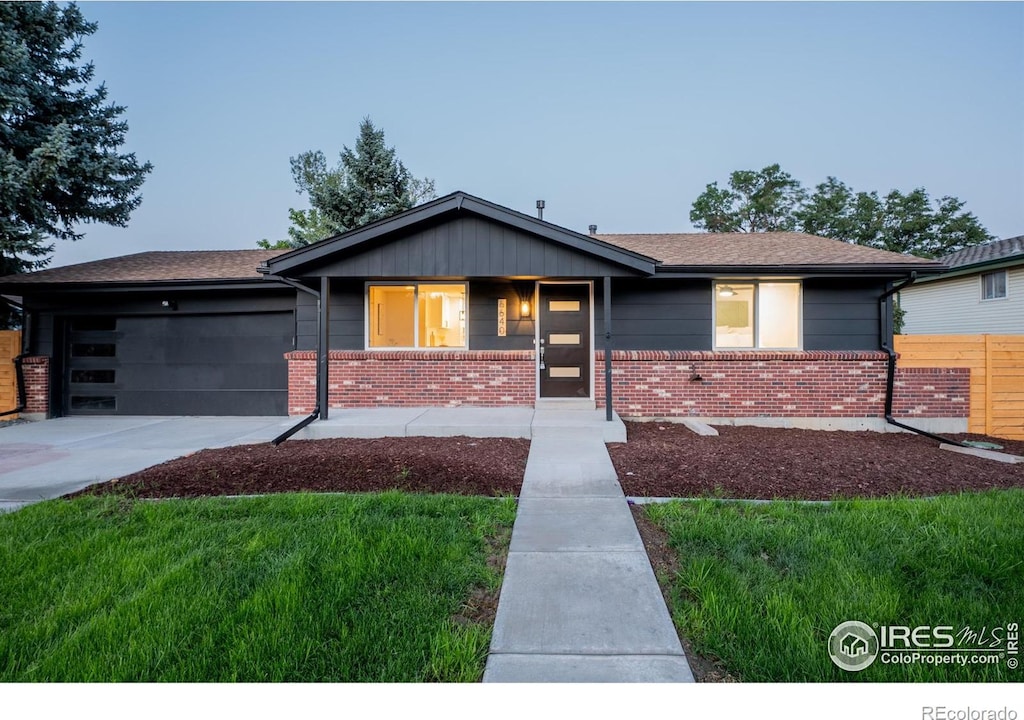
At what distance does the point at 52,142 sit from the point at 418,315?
7.78 m

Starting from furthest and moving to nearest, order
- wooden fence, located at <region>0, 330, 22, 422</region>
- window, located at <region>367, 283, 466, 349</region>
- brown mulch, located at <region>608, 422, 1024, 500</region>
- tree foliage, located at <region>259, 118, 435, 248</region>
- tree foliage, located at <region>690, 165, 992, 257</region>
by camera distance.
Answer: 1. tree foliage, located at <region>690, 165, 992, 257</region>
2. tree foliage, located at <region>259, 118, 435, 248</region>
3. wooden fence, located at <region>0, 330, 22, 422</region>
4. window, located at <region>367, 283, 466, 349</region>
5. brown mulch, located at <region>608, 422, 1024, 500</region>

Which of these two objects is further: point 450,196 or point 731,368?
point 731,368

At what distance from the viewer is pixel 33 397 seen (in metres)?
8.93

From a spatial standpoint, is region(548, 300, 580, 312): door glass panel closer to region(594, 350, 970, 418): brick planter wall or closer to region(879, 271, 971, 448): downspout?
region(594, 350, 970, 418): brick planter wall

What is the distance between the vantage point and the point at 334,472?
4629 mm

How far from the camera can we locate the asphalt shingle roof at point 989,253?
12.4 m

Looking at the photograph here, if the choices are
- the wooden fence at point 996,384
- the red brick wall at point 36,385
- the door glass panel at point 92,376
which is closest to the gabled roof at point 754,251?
the wooden fence at point 996,384

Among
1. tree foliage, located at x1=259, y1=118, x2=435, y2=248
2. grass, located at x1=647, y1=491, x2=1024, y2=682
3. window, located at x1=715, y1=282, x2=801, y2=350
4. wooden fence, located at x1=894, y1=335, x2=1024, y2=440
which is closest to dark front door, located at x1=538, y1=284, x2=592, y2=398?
window, located at x1=715, y1=282, x2=801, y2=350

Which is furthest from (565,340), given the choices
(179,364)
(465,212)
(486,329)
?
(179,364)

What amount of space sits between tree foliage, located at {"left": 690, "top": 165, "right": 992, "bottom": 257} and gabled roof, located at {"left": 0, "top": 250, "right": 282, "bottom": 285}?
3068cm

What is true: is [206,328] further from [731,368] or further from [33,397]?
[731,368]

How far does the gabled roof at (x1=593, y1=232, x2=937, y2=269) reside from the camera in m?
7.90

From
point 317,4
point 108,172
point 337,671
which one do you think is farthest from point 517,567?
point 108,172

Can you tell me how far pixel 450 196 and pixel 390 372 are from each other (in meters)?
3.31
